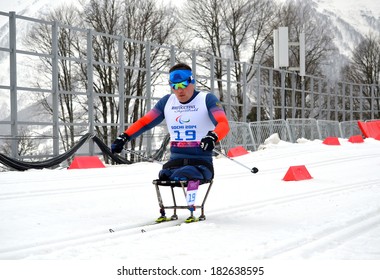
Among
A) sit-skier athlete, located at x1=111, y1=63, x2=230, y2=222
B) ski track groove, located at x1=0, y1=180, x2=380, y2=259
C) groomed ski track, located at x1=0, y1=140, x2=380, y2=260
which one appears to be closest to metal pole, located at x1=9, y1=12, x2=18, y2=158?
groomed ski track, located at x1=0, y1=140, x2=380, y2=260

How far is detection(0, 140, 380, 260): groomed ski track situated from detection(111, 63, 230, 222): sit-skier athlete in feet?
1.65

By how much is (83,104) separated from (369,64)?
954 inches

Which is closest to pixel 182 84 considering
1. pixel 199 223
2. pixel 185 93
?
pixel 185 93

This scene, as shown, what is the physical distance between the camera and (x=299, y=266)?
4070 millimetres

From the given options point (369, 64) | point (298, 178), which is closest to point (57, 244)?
point (298, 178)

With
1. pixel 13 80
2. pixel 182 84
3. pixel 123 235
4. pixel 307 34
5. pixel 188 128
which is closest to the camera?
pixel 123 235

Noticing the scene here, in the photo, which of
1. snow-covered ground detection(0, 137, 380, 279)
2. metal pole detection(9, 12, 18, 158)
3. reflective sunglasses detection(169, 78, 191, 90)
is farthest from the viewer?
metal pole detection(9, 12, 18, 158)

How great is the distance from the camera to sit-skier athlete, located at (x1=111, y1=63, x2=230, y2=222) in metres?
6.12

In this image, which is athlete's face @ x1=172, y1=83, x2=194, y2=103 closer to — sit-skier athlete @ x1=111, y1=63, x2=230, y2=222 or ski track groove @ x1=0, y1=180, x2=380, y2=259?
sit-skier athlete @ x1=111, y1=63, x2=230, y2=222

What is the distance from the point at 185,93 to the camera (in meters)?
6.33

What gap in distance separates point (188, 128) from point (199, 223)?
1.01 metres

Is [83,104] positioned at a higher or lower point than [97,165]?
higher

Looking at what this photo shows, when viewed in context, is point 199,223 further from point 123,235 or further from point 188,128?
point 188,128

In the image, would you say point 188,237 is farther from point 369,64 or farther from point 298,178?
point 369,64
